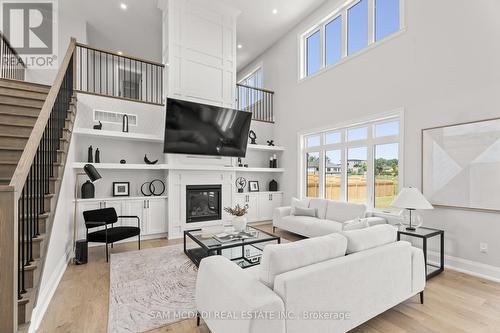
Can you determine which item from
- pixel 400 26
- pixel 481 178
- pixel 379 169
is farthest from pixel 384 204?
pixel 400 26

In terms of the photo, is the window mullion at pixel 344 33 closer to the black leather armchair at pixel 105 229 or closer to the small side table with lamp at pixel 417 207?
the small side table with lamp at pixel 417 207

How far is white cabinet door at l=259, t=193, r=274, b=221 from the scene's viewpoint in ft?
20.8

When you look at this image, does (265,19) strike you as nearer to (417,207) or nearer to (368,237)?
(417,207)

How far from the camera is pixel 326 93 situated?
539cm

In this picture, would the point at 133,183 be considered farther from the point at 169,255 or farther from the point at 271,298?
the point at 271,298

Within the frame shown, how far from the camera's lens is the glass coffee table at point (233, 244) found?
10.2 feet

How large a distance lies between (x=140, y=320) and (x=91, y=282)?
1.24 m

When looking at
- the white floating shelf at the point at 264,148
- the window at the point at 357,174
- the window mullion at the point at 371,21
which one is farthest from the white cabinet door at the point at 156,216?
the window mullion at the point at 371,21

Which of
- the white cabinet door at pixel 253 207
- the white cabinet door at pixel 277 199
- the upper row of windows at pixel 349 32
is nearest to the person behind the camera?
the upper row of windows at pixel 349 32

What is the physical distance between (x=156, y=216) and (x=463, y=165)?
Result: 5241mm

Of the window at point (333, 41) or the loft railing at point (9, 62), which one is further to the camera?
the window at point (333, 41)

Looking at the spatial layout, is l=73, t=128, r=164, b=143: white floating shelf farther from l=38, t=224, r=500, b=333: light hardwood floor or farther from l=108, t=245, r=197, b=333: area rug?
l=38, t=224, r=500, b=333: light hardwood floor

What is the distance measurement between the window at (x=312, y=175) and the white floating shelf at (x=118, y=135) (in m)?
3.56

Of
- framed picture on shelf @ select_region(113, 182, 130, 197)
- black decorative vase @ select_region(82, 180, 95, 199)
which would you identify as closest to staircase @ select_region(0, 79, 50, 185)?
black decorative vase @ select_region(82, 180, 95, 199)
